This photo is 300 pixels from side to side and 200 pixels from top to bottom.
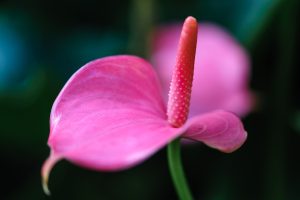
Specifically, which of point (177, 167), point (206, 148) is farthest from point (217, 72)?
point (177, 167)

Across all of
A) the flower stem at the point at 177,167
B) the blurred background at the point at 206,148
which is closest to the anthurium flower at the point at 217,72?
the blurred background at the point at 206,148

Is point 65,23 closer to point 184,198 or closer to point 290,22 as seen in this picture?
point 290,22

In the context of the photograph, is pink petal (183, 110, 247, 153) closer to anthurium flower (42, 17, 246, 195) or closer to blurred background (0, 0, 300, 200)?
anthurium flower (42, 17, 246, 195)

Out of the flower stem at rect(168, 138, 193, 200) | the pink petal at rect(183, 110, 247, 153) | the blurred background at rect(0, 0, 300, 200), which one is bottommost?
the blurred background at rect(0, 0, 300, 200)

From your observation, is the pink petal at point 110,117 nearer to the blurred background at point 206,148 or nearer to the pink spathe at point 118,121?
the pink spathe at point 118,121

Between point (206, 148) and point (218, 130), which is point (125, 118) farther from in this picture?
point (206, 148)

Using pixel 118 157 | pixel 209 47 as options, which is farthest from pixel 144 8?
pixel 118 157

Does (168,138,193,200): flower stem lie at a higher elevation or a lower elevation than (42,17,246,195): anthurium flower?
lower

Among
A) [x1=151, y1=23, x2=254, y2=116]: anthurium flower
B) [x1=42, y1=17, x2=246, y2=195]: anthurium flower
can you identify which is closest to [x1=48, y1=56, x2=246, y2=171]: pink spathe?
[x1=42, y1=17, x2=246, y2=195]: anthurium flower
